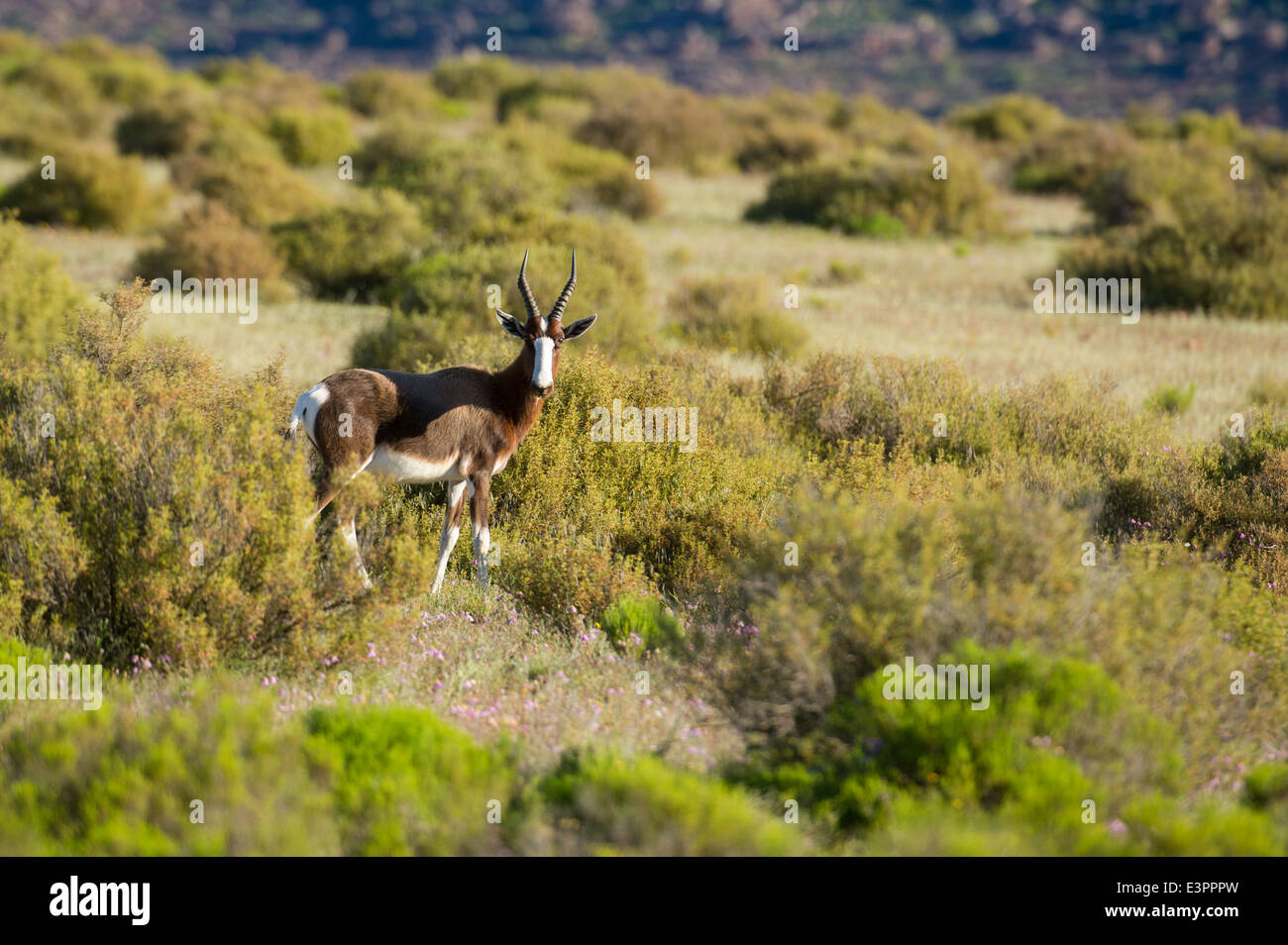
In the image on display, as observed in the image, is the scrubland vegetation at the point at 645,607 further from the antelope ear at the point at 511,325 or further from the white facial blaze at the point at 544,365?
the antelope ear at the point at 511,325

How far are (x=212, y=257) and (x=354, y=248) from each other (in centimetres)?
197

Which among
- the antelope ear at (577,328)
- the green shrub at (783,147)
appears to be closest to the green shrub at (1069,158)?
the green shrub at (783,147)

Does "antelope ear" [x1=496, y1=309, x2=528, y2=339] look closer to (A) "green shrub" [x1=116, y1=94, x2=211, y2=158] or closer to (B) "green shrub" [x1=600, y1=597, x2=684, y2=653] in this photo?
(B) "green shrub" [x1=600, y1=597, x2=684, y2=653]

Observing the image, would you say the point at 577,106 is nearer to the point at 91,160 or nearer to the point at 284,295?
the point at 91,160

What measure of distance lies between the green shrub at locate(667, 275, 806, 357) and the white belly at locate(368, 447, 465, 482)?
692 cm

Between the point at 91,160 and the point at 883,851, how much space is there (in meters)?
21.4

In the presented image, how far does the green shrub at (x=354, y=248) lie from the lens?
1669 centimetres

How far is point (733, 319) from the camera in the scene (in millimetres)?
13766

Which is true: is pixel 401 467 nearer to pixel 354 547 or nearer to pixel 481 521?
pixel 481 521

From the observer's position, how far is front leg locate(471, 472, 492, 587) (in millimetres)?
6793

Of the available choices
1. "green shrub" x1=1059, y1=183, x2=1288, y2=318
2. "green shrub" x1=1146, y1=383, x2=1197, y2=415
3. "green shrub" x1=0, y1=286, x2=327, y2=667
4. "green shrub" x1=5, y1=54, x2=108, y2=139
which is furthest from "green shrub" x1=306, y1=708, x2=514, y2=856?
"green shrub" x1=5, y1=54, x2=108, y2=139

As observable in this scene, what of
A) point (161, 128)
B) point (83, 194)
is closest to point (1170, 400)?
point (83, 194)

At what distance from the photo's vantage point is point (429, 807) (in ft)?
13.4

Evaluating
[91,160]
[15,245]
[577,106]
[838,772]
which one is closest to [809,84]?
[577,106]
